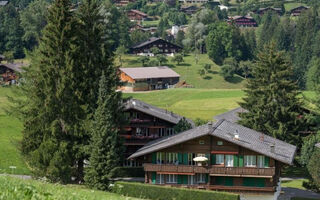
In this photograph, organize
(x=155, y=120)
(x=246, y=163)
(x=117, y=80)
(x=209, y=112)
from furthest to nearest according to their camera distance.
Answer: (x=209, y=112), (x=155, y=120), (x=117, y=80), (x=246, y=163)

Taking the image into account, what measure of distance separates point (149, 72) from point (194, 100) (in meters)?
28.5

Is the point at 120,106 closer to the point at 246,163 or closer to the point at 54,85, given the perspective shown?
the point at 54,85

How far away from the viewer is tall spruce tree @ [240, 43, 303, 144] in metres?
79.0

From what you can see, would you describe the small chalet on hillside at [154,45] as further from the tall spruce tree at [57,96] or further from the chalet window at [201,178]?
the chalet window at [201,178]

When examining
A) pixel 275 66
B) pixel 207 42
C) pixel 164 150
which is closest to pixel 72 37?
pixel 164 150

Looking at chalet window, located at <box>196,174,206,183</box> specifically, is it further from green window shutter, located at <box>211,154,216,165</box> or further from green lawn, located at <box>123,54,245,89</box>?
green lawn, located at <box>123,54,245,89</box>

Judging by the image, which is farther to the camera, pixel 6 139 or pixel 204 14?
pixel 204 14

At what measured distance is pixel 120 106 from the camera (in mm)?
63281

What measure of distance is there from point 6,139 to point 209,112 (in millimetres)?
38797

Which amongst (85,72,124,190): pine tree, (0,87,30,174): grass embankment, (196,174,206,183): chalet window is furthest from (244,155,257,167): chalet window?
(0,87,30,174): grass embankment

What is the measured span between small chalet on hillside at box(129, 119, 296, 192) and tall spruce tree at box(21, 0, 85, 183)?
21.8 feet

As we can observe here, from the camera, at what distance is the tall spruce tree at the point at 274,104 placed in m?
79.0

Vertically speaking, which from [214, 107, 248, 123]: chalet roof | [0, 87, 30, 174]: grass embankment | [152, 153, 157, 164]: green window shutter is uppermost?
[152, 153, 157, 164]: green window shutter

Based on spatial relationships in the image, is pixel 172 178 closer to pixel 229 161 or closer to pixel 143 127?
pixel 229 161
